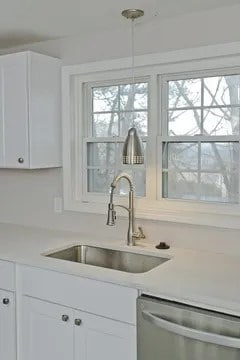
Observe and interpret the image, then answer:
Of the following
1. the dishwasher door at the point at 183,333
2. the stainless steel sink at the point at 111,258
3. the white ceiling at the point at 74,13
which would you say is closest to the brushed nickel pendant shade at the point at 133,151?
the stainless steel sink at the point at 111,258

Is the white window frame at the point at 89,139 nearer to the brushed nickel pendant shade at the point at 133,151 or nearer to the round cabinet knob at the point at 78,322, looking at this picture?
the brushed nickel pendant shade at the point at 133,151

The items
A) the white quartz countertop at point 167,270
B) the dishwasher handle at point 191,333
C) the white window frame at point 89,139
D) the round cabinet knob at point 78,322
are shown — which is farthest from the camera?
the white window frame at point 89,139

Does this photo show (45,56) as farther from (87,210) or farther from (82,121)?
(87,210)

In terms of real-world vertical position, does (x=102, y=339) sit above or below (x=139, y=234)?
below

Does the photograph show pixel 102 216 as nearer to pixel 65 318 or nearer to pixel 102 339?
pixel 65 318

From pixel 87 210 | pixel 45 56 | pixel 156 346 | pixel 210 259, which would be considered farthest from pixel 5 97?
pixel 156 346

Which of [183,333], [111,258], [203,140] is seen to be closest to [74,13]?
[203,140]

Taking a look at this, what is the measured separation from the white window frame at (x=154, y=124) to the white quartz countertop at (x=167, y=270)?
215mm

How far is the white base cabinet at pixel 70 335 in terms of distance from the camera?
197 centimetres

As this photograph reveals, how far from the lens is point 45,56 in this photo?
2865mm

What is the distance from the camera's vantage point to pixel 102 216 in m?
2.87

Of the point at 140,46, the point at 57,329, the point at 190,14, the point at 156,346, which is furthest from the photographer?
the point at 140,46

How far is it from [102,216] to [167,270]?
0.90 metres

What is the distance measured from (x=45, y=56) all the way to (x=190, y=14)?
1.02 meters
